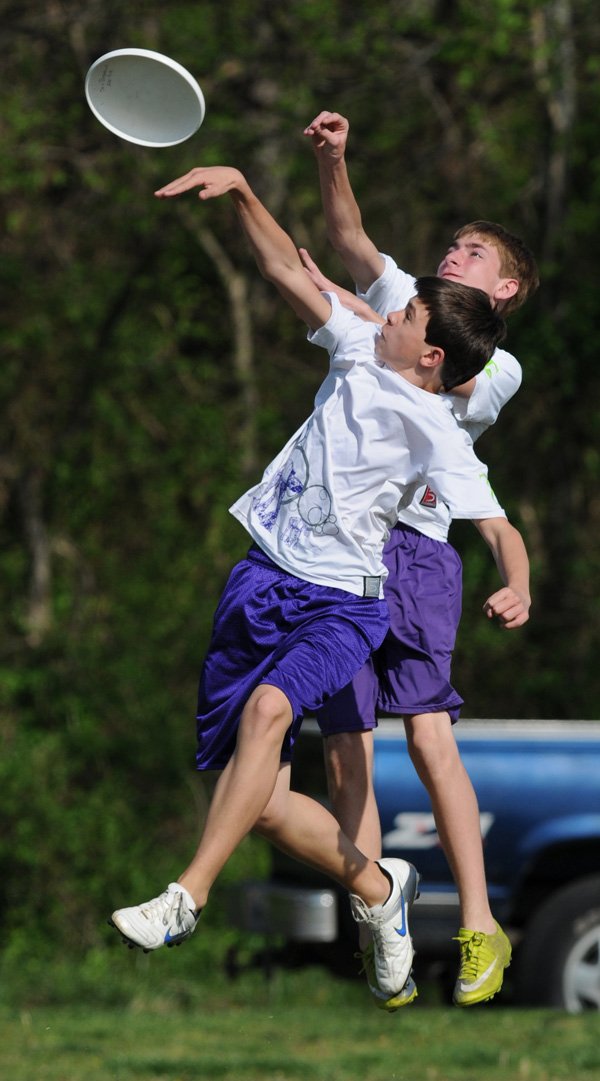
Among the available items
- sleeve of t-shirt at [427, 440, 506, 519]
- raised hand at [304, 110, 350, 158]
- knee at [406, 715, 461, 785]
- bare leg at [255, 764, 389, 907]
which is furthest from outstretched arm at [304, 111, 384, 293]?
bare leg at [255, 764, 389, 907]

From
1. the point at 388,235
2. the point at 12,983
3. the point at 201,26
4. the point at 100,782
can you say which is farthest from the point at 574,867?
the point at 201,26

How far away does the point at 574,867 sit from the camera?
338 inches

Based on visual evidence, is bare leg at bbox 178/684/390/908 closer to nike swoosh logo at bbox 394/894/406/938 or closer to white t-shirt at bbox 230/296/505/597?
white t-shirt at bbox 230/296/505/597

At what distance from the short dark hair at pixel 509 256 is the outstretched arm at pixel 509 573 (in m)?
0.77

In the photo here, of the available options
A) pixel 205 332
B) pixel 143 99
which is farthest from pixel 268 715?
pixel 205 332

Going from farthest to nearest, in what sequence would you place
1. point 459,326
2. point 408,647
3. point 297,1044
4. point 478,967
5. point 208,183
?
1. point 297,1044
2. point 408,647
3. point 478,967
4. point 459,326
5. point 208,183

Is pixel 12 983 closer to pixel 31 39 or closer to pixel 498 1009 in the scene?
pixel 498 1009

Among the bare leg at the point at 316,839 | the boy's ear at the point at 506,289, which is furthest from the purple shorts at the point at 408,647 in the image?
the boy's ear at the point at 506,289

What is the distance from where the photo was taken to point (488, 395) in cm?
500

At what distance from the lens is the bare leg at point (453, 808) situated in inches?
195

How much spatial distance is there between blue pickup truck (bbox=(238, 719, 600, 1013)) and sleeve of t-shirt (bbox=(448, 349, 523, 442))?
345cm

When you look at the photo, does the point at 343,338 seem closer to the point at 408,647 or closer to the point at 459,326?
the point at 459,326

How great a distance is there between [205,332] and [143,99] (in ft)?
31.1

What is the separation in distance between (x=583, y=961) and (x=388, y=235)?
23.7 ft
